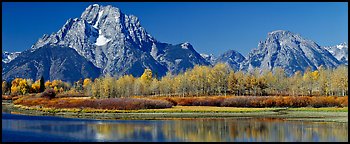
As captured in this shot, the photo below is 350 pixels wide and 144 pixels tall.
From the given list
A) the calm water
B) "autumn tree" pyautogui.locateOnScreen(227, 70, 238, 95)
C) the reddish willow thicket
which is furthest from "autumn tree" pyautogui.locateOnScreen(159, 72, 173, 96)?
the calm water

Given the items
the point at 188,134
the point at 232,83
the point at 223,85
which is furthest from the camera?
the point at 223,85

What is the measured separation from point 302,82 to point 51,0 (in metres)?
144

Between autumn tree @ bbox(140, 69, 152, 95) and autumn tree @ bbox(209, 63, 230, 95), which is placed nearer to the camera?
autumn tree @ bbox(209, 63, 230, 95)

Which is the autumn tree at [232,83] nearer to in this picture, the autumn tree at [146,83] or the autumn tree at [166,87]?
the autumn tree at [166,87]

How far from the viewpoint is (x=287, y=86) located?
541 feet

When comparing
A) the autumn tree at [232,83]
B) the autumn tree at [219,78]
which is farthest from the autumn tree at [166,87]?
the autumn tree at [232,83]

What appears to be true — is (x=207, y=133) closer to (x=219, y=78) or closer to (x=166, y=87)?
(x=219, y=78)

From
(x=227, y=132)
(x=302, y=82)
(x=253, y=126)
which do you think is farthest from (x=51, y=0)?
(x=302, y=82)

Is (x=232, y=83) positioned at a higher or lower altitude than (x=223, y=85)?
higher

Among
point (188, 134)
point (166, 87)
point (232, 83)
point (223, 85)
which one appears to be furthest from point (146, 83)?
point (188, 134)

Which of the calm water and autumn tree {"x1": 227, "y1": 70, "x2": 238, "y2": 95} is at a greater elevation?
autumn tree {"x1": 227, "y1": 70, "x2": 238, "y2": 95}

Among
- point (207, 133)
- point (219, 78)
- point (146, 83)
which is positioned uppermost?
point (219, 78)

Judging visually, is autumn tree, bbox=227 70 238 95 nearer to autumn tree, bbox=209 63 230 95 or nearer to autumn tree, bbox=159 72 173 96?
autumn tree, bbox=209 63 230 95

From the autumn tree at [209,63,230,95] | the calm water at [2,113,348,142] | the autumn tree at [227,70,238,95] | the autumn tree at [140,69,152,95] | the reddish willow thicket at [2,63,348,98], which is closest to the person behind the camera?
the calm water at [2,113,348,142]
